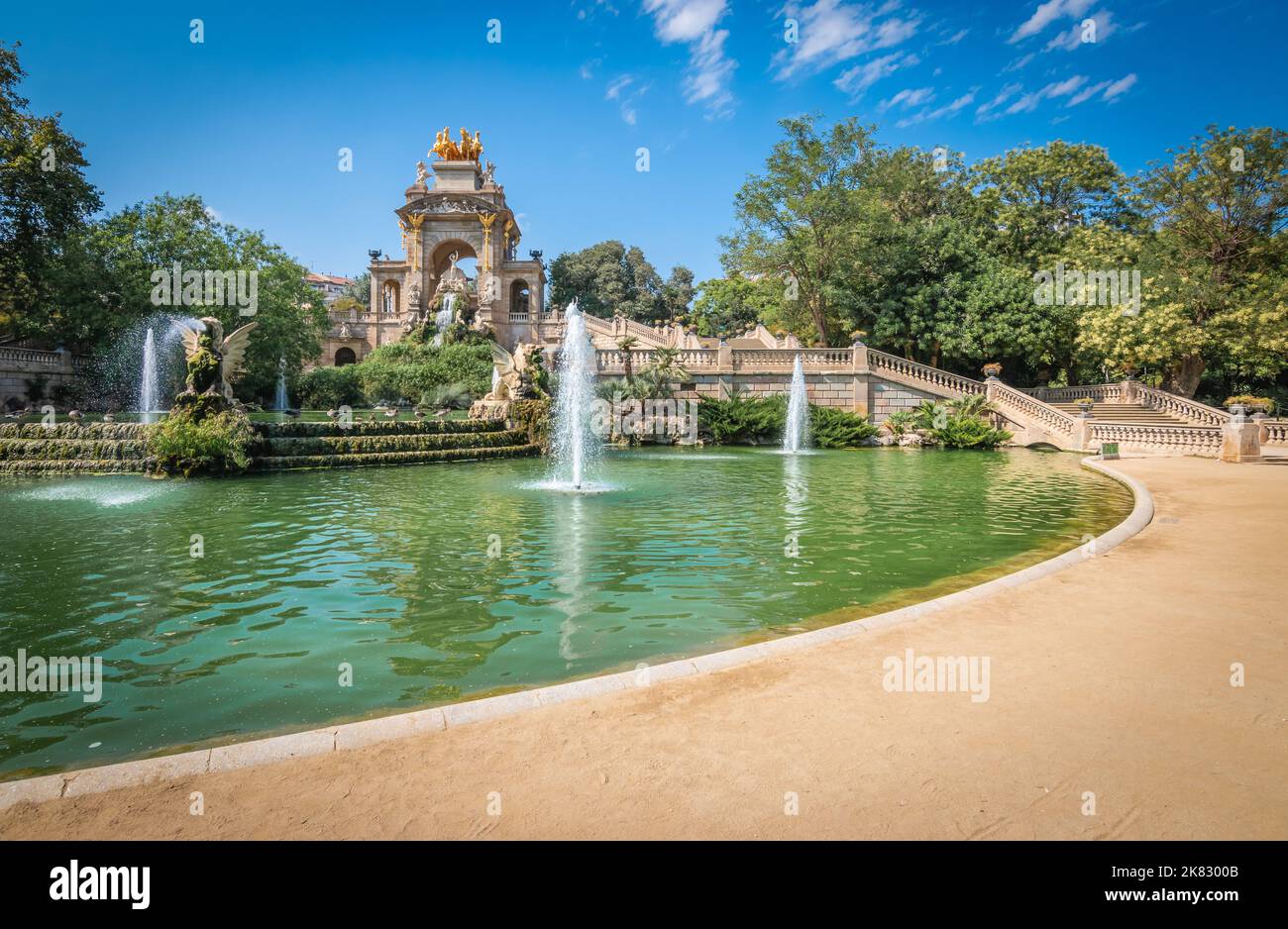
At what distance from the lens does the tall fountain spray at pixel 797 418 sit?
28.8 metres

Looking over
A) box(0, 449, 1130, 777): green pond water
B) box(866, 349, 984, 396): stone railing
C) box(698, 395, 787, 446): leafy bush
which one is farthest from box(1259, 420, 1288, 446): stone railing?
box(698, 395, 787, 446): leafy bush

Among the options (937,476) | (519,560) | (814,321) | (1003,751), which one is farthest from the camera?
→ (814,321)

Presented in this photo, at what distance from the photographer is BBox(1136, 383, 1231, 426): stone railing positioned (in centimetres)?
2717

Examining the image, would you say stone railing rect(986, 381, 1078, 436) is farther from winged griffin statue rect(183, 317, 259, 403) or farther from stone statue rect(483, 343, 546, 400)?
winged griffin statue rect(183, 317, 259, 403)

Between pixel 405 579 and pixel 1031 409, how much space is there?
2838 cm

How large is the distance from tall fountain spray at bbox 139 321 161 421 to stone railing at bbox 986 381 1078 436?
36.8 metres

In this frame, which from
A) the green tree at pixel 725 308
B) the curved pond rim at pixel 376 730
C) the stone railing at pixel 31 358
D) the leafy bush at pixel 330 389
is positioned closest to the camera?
the curved pond rim at pixel 376 730

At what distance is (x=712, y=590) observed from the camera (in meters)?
6.99

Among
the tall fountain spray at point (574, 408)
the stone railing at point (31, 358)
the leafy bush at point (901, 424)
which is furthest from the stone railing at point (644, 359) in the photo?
the stone railing at point (31, 358)

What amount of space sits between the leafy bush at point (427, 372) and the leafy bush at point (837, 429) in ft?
58.3

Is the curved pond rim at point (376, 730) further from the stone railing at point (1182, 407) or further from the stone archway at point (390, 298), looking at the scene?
the stone archway at point (390, 298)

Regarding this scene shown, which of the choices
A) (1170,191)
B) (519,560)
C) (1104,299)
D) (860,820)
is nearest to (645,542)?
(519,560)

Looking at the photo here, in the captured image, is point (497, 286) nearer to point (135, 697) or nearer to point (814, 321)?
point (814, 321)
